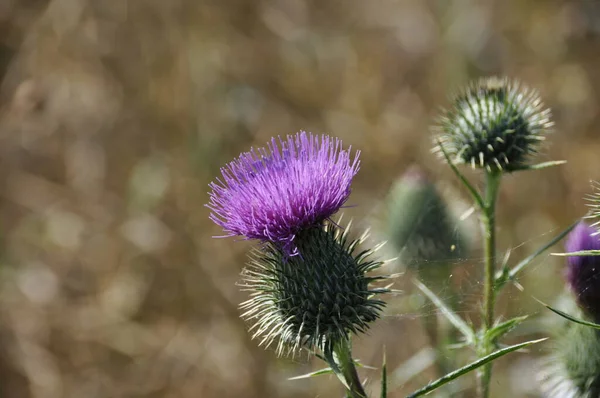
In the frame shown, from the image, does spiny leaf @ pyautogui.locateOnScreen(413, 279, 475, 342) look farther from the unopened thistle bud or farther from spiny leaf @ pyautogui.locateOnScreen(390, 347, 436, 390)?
the unopened thistle bud

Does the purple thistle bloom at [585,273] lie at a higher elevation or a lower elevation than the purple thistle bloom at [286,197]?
lower

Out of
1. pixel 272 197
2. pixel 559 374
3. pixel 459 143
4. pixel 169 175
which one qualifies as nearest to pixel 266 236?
pixel 272 197

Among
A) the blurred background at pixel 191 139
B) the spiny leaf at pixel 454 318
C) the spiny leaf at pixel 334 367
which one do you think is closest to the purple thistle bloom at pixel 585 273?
the spiny leaf at pixel 454 318

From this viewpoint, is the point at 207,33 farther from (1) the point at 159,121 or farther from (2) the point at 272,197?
(2) the point at 272,197

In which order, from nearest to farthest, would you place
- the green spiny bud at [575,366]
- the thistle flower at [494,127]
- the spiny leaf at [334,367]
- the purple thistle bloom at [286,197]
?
the spiny leaf at [334,367], the purple thistle bloom at [286,197], the green spiny bud at [575,366], the thistle flower at [494,127]

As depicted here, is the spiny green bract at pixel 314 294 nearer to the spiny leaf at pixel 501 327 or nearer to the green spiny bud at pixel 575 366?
the spiny leaf at pixel 501 327

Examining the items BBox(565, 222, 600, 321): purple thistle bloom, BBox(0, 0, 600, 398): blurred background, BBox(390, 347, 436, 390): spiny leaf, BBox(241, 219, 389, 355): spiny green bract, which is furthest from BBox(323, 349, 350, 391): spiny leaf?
BBox(0, 0, 600, 398): blurred background

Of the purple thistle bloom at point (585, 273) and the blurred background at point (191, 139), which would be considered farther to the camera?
the blurred background at point (191, 139)
